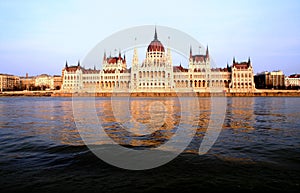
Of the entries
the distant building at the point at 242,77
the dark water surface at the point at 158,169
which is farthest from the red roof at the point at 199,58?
the dark water surface at the point at 158,169

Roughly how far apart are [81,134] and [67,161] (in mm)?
4334

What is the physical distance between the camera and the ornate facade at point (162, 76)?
99688 mm

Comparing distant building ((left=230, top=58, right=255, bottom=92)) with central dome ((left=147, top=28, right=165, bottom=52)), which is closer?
distant building ((left=230, top=58, right=255, bottom=92))

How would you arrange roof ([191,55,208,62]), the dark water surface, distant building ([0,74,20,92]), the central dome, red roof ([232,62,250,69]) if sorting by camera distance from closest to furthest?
1. the dark water surface
2. red roof ([232,62,250,69])
3. roof ([191,55,208,62])
4. the central dome
5. distant building ([0,74,20,92])

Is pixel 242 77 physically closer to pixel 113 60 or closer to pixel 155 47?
pixel 155 47

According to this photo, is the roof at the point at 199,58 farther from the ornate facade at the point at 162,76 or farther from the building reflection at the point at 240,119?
the building reflection at the point at 240,119

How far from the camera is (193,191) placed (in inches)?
202

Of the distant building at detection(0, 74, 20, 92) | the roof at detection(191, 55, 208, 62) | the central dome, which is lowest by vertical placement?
the distant building at detection(0, 74, 20, 92)

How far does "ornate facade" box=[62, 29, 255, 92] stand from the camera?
3925 inches

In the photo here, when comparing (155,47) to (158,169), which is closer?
(158,169)

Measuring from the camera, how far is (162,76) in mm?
100125

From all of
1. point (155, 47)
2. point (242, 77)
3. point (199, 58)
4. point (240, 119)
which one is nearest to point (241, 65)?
point (242, 77)

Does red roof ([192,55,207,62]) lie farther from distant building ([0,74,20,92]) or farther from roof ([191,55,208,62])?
distant building ([0,74,20,92])

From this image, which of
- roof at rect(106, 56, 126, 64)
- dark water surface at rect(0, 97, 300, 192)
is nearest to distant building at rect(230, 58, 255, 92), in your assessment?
roof at rect(106, 56, 126, 64)
